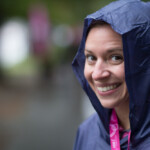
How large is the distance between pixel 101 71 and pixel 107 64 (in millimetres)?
68

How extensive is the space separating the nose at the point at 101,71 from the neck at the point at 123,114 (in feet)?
0.91

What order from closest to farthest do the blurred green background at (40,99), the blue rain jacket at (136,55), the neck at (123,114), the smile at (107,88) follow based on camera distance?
the blue rain jacket at (136,55) < the smile at (107,88) < the neck at (123,114) < the blurred green background at (40,99)

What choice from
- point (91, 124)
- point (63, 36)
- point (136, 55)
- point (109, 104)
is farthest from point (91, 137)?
point (63, 36)

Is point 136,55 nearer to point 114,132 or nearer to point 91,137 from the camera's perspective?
point 114,132

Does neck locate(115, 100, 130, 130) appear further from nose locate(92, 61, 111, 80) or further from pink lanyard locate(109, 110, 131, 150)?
nose locate(92, 61, 111, 80)

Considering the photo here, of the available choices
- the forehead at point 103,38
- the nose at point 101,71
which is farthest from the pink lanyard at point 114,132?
the forehead at point 103,38

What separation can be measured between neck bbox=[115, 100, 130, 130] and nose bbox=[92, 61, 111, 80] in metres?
0.28

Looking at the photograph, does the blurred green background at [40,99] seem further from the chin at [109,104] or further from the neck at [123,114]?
the chin at [109,104]

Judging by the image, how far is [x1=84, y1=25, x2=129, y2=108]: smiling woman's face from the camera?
2350mm

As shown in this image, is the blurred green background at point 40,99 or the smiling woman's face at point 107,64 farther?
the blurred green background at point 40,99

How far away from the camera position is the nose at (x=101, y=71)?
7.78ft

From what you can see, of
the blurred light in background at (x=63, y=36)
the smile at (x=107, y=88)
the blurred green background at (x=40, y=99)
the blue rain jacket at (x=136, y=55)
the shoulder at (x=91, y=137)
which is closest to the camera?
the blue rain jacket at (x=136, y=55)

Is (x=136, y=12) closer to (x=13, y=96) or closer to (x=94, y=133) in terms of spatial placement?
(x=94, y=133)

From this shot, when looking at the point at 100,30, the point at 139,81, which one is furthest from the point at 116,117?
the point at 100,30
